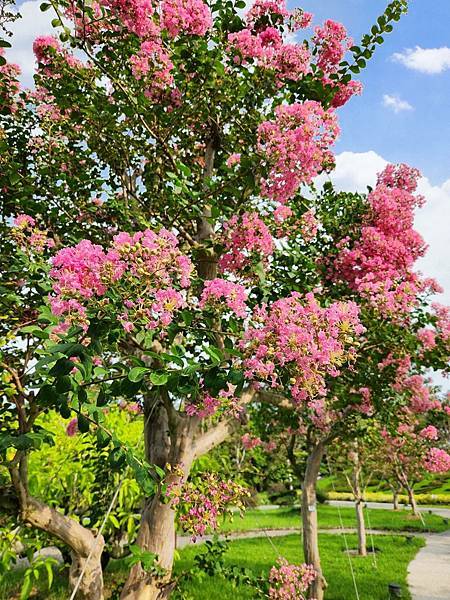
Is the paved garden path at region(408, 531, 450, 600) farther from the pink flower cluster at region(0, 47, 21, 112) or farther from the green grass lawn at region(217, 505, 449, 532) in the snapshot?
the pink flower cluster at region(0, 47, 21, 112)

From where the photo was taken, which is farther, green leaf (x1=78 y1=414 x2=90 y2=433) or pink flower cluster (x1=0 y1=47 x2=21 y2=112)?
pink flower cluster (x1=0 y1=47 x2=21 y2=112)

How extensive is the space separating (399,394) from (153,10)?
18.8 feet

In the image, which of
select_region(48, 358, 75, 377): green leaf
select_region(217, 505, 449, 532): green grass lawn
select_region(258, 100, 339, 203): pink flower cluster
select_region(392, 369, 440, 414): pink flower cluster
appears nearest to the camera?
select_region(48, 358, 75, 377): green leaf

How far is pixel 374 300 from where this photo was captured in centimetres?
380

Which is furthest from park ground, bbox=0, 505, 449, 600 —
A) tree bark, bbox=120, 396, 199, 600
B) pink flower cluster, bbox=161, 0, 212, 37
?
pink flower cluster, bbox=161, 0, 212, 37

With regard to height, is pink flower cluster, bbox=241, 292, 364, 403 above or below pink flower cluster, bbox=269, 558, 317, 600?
above

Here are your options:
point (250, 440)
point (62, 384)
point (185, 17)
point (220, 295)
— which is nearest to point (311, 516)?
point (250, 440)

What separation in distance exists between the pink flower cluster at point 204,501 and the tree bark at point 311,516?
4585 millimetres

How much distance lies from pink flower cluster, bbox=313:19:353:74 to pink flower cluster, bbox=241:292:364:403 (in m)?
2.35

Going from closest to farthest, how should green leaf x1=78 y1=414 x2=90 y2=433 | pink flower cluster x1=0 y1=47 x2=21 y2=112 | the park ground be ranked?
1. green leaf x1=78 y1=414 x2=90 y2=433
2. pink flower cluster x1=0 y1=47 x2=21 y2=112
3. the park ground

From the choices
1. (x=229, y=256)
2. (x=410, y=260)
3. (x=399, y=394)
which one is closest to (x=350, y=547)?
(x=399, y=394)

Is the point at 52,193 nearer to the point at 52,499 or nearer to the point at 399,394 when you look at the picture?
the point at 52,499

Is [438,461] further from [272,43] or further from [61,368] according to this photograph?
[61,368]

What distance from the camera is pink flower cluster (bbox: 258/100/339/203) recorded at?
282 cm
